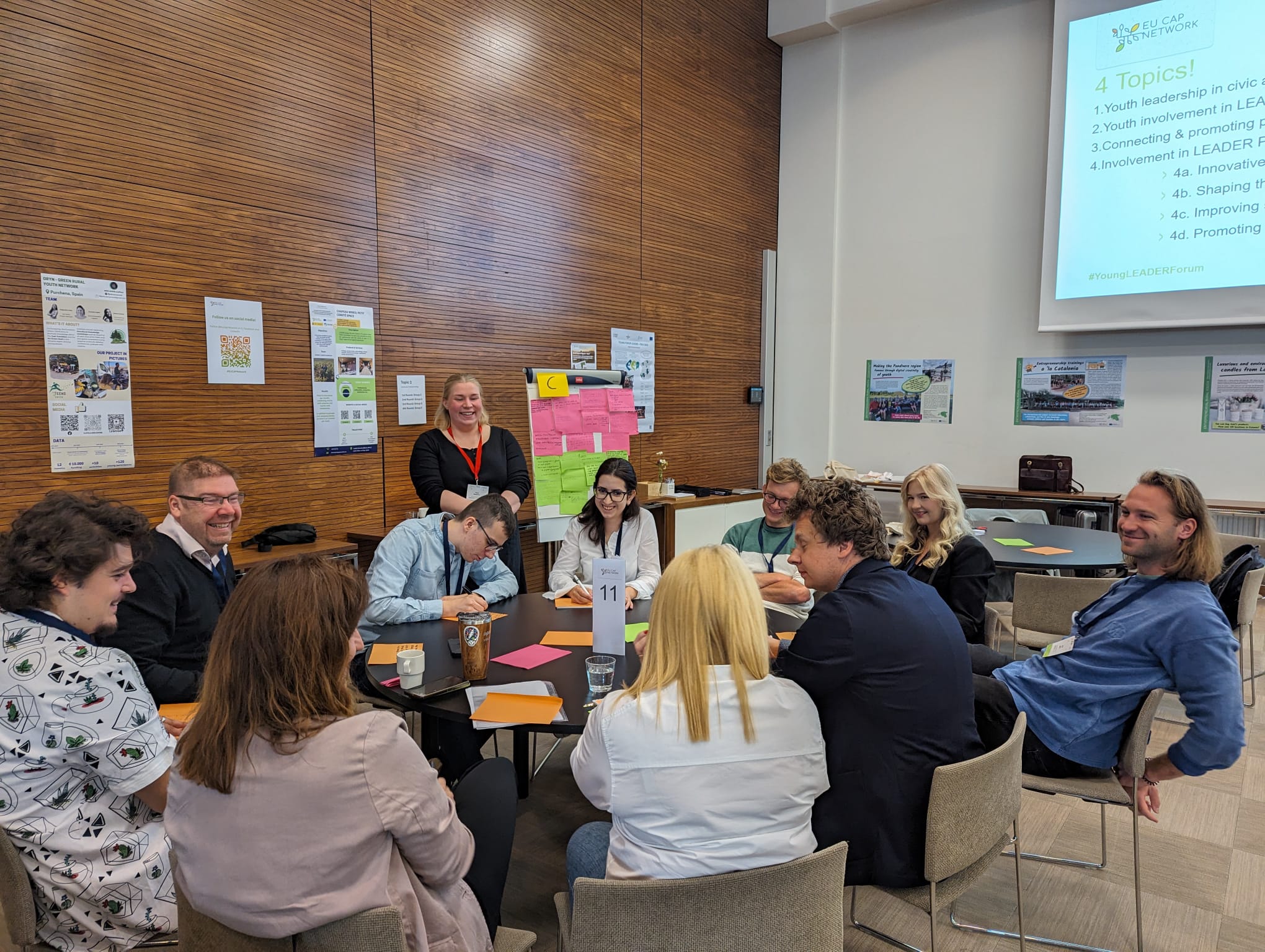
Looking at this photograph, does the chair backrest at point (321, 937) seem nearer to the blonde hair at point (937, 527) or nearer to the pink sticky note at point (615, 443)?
the blonde hair at point (937, 527)

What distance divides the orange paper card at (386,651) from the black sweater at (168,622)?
456mm

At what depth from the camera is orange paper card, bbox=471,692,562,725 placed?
186cm

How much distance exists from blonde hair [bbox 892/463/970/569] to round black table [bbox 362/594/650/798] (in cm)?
117

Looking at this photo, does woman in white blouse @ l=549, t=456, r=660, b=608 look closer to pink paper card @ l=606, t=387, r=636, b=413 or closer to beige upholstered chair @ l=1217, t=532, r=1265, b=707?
pink paper card @ l=606, t=387, r=636, b=413

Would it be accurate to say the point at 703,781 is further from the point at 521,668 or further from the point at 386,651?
the point at 386,651

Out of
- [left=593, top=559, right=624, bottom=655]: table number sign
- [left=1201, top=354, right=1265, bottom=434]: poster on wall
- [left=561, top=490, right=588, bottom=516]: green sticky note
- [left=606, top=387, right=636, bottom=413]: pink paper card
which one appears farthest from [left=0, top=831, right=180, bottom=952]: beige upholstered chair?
[left=1201, top=354, right=1265, bottom=434]: poster on wall

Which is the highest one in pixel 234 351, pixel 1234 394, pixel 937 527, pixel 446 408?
pixel 234 351

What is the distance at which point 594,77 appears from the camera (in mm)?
5914

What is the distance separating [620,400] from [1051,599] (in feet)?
9.71

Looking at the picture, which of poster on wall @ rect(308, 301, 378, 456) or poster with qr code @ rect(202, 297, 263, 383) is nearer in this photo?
poster with qr code @ rect(202, 297, 263, 383)

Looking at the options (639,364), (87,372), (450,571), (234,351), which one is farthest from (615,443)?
(87,372)

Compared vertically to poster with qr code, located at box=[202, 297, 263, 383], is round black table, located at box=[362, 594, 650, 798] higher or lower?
lower

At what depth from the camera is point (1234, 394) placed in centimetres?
586

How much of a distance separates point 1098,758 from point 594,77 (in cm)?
545
